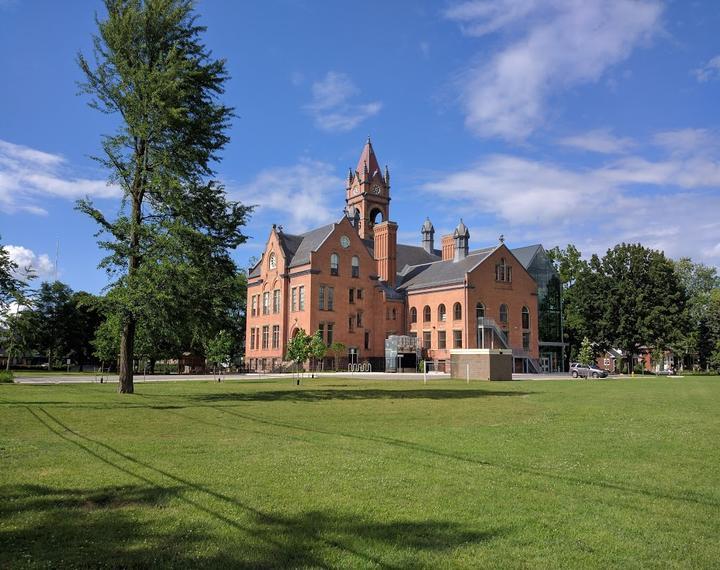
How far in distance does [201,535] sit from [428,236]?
90.8m

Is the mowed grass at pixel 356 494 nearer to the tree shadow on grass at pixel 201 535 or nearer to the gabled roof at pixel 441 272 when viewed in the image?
the tree shadow on grass at pixel 201 535

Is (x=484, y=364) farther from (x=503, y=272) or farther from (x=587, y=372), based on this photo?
(x=503, y=272)

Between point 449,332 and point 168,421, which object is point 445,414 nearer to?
point 168,421

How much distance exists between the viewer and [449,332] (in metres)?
71.4

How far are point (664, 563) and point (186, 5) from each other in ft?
91.9

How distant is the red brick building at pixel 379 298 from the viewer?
69938 mm

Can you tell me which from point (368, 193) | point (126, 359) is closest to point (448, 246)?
point (368, 193)

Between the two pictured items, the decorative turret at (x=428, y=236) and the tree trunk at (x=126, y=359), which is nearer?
the tree trunk at (x=126, y=359)

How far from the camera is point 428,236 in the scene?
9600 centimetres

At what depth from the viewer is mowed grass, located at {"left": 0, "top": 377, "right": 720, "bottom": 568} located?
6168 mm

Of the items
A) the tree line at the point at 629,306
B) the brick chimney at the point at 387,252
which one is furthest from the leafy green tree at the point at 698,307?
the brick chimney at the point at 387,252

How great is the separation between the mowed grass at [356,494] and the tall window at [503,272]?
Answer: 189ft

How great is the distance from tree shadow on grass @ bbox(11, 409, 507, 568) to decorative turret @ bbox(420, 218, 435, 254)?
8863cm

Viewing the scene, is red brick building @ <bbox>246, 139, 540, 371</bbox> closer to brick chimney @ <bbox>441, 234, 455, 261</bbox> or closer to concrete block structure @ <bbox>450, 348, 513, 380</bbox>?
brick chimney @ <bbox>441, 234, 455, 261</bbox>
